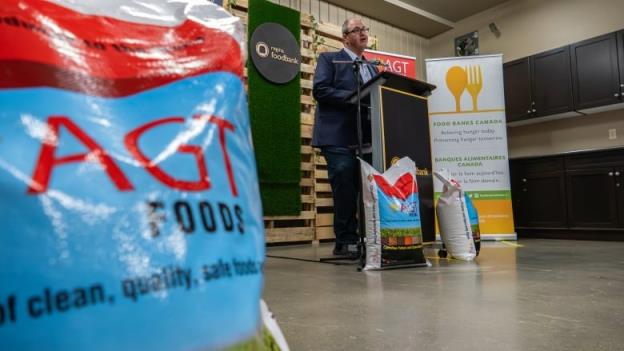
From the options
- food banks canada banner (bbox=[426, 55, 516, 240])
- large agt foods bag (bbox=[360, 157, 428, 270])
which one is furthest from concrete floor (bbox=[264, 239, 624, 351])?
food banks canada banner (bbox=[426, 55, 516, 240])

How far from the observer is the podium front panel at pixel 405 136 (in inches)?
91.6

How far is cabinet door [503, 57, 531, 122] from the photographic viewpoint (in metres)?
5.11

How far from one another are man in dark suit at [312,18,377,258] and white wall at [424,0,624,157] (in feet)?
Result: 11.7

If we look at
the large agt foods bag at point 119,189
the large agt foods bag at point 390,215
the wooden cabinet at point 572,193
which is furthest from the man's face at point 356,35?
Result: the wooden cabinet at point 572,193

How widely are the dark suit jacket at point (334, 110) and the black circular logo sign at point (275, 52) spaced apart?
5.91ft

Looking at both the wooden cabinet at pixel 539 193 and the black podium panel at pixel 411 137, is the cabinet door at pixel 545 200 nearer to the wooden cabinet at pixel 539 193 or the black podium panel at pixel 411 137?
the wooden cabinet at pixel 539 193

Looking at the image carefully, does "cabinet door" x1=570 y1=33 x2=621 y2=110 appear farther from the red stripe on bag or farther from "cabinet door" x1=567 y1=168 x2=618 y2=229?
the red stripe on bag

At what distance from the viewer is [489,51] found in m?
5.86

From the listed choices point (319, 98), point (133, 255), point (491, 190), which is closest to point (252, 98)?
point (319, 98)

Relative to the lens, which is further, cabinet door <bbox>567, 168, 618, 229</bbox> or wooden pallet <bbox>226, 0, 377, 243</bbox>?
wooden pallet <bbox>226, 0, 377, 243</bbox>

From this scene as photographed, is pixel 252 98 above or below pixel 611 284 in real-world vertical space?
above

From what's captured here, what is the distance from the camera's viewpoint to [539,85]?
Answer: 5.01 m

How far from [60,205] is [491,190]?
14.5 feet

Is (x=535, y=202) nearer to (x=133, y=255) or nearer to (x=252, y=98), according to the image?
(x=252, y=98)
